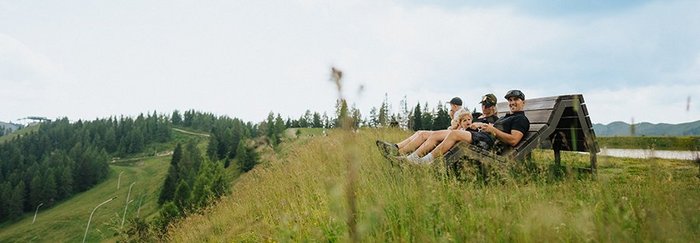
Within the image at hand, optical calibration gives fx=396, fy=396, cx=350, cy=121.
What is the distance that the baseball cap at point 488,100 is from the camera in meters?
6.77

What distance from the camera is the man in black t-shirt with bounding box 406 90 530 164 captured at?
5422 millimetres

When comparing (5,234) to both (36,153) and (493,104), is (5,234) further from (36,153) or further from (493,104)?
(493,104)

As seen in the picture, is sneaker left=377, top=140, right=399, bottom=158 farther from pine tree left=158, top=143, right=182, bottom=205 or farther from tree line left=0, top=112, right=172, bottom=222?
tree line left=0, top=112, right=172, bottom=222

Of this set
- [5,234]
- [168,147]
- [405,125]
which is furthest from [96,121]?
[405,125]

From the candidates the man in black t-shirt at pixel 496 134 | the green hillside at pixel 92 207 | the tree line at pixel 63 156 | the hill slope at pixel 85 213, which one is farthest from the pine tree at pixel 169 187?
the man in black t-shirt at pixel 496 134

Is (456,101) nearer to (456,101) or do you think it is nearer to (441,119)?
(456,101)

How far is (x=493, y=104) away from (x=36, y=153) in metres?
185

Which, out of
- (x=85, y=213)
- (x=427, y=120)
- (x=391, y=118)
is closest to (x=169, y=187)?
(x=85, y=213)

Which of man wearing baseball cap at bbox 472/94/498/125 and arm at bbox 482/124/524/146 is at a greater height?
man wearing baseball cap at bbox 472/94/498/125

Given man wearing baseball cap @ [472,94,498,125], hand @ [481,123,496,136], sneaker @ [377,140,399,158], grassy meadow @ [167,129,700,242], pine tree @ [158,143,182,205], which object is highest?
man wearing baseball cap @ [472,94,498,125]

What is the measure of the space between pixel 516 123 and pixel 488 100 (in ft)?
3.55

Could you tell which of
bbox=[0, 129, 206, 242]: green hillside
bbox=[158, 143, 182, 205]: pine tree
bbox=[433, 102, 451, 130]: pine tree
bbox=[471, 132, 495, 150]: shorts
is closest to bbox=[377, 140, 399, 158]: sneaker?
bbox=[471, 132, 495, 150]: shorts

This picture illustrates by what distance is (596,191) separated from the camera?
10.9 feet

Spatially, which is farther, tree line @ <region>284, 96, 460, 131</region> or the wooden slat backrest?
the wooden slat backrest
